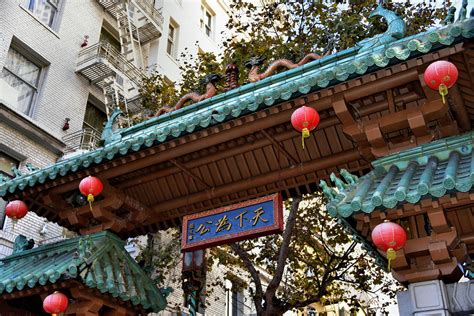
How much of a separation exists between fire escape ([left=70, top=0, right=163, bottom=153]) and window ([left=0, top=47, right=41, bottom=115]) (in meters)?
1.69

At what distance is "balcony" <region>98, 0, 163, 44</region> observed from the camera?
21.1 meters

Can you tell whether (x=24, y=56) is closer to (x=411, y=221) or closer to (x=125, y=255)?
(x=125, y=255)

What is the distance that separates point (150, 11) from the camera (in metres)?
23.1

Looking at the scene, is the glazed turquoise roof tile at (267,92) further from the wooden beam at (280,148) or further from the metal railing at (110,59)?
the metal railing at (110,59)

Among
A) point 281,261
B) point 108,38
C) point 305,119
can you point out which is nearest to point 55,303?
point 305,119

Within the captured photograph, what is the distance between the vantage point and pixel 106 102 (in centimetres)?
1891

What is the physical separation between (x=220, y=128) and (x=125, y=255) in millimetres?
2981

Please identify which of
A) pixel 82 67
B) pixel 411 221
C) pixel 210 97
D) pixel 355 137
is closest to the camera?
pixel 411 221

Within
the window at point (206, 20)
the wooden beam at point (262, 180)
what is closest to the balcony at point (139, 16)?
the window at point (206, 20)

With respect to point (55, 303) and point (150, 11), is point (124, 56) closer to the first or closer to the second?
point (150, 11)

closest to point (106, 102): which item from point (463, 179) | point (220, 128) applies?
point (220, 128)

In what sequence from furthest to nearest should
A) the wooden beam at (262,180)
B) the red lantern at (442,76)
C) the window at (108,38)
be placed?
1. the window at (108,38)
2. the wooden beam at (262,180)
3. the red lantern at (442,76)

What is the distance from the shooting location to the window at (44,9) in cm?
1748

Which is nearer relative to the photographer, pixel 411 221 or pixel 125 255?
pixel 411 221
